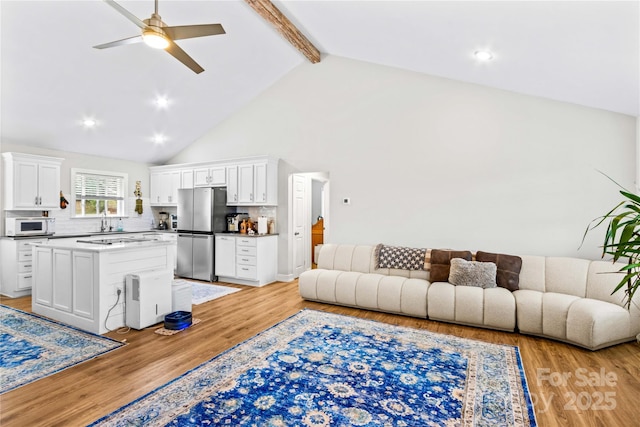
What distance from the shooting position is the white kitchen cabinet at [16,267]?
16.1 feet

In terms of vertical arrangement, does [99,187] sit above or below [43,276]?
above

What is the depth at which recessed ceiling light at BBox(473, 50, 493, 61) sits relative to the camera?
3.50m

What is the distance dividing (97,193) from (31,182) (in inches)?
49.0

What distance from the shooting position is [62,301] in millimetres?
3783

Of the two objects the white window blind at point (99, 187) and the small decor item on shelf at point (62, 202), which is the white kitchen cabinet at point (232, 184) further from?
the small decor item on shelf at point (62, 202)

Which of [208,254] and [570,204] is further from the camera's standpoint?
[208,254]

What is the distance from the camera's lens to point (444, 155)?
189 inches

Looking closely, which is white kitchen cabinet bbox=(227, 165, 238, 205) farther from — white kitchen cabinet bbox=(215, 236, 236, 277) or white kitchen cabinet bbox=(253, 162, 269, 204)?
white kitchen cabinet bbox=(215, 236, 236, 277)

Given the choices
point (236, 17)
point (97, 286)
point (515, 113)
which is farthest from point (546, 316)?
point (236, 17)

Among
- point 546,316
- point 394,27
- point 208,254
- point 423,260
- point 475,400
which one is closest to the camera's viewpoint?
point 475,400

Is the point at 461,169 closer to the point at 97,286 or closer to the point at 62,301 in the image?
the point at 97,286

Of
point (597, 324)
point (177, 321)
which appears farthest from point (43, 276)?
point (597, 324)

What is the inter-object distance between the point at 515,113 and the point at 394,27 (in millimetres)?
2011

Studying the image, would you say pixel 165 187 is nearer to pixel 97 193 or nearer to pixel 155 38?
pixel 97 193
